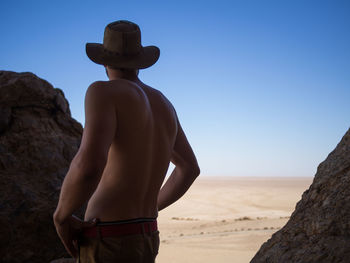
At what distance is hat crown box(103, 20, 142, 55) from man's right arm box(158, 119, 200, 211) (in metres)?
0.52

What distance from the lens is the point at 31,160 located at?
390 centimetres

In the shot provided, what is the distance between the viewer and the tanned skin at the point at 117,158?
1581 millimetres

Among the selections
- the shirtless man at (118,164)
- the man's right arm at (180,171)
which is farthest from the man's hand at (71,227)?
the man's right arm at (180,171)

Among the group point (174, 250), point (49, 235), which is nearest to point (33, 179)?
point (49, 235)

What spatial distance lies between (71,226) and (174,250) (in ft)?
23.6

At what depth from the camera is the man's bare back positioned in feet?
5.53

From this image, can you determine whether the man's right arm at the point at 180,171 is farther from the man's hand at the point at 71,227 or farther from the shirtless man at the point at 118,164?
the man's hand at the point at 71,227

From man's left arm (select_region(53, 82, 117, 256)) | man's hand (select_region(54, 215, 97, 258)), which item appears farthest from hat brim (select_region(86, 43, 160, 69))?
man's hand (select_region(54, 215, 97, 258))

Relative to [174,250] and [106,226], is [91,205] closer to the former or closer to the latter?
[106,226]

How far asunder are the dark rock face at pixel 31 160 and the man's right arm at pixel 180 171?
1.82m

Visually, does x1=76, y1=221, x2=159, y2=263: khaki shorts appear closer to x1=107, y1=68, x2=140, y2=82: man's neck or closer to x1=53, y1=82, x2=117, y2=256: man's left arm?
x1=53, y1=82, x2=117, y2=256: man's left arm

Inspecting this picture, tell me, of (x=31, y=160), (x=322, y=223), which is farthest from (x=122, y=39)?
(x=31, y=160)

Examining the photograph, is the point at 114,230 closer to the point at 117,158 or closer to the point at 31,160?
the point at 117,158

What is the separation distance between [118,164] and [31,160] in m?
2.49
